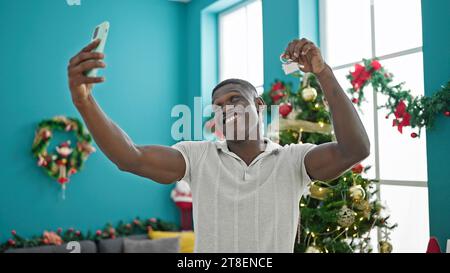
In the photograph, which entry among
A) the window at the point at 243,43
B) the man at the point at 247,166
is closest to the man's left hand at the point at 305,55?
the man at the point at 247,166

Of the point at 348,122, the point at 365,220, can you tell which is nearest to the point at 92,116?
the point at 348,122

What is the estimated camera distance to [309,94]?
1.94m

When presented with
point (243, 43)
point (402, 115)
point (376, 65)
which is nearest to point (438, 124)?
point (402, 115)

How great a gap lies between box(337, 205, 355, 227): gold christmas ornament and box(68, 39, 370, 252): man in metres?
0.92

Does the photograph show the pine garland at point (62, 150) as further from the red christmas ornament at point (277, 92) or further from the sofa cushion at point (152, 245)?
the red christmas ornament at point (277, 92)

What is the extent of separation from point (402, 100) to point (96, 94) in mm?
2388

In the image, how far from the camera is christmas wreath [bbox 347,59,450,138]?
5.65 feet

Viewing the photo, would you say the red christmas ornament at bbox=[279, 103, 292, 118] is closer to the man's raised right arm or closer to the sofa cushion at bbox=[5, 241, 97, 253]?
the man's raised right arm

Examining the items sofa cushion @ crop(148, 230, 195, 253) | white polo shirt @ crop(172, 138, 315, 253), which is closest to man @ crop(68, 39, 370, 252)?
white polo shirt @ crop(172, 138, 315, 253)

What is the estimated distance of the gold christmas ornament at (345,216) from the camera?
1.78 metres

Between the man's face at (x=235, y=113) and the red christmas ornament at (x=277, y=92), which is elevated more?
the red christmas ornament at (x=277, y=92)

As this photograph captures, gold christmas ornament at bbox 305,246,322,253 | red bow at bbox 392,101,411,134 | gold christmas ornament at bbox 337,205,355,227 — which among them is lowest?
gold christmas ornament at bbox 305,246,322,253

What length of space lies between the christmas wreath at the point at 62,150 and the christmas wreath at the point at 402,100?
2.04 metres
